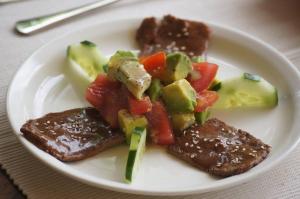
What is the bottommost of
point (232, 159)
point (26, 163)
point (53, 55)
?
point (26, 163)

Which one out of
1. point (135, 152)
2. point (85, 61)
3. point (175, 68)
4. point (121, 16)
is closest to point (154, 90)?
point (175, 68)

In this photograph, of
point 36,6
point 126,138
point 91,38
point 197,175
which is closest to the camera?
point 197,175

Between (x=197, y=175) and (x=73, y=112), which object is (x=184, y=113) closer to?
(x=197, y=175)

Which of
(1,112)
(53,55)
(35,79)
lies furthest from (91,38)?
(1,112)

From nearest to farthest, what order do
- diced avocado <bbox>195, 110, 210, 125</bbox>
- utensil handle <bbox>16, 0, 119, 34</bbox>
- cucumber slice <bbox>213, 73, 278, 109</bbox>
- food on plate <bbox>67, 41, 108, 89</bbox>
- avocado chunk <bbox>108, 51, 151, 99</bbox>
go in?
avocado chunk <bbox>108, 51, 151, 99</bbox> → diced avocado <bbox>195, 110, 210, 125</bbox> → cucumber slice <bbox>213, 73, 278, 109</bbox> → food on plate <bbox>67, 41, 108, 89</bbox> → utensil handle <bbox>16, 0, 119, 34</bbox>

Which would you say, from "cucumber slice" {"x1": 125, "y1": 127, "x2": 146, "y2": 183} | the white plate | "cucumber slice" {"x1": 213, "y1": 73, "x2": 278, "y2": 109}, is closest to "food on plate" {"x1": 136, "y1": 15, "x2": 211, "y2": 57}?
the white plate

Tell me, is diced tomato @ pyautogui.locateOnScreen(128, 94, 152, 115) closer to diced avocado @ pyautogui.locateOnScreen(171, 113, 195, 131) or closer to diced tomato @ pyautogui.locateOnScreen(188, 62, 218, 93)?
diced avocado @ pyautogui.locateOnScreen(171, 113, 195, 131)

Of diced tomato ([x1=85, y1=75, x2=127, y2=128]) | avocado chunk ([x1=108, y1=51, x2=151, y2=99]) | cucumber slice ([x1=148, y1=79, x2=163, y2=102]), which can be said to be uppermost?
avocado chunk ([x1=108, y1=51, x2=151, y2=99])
